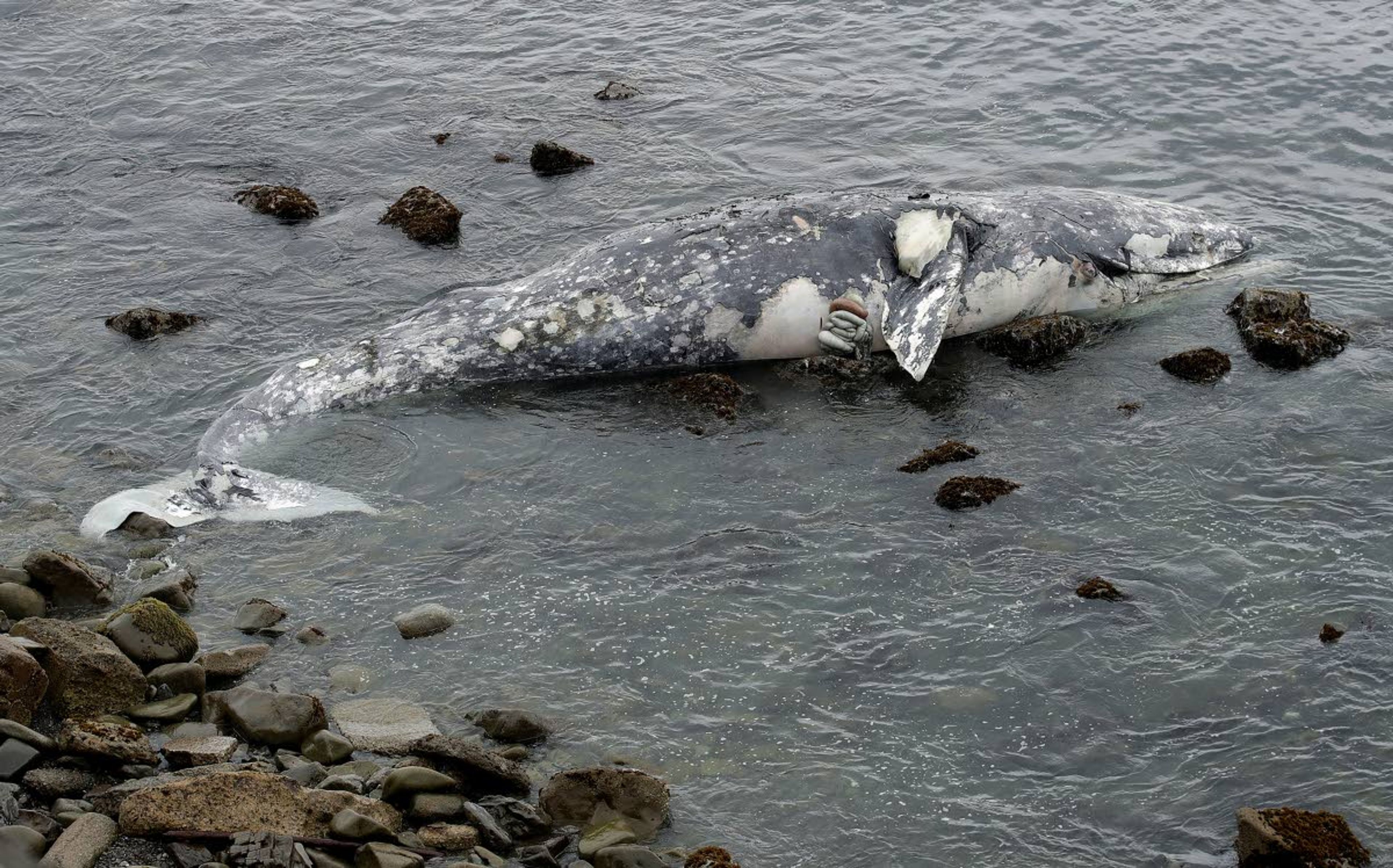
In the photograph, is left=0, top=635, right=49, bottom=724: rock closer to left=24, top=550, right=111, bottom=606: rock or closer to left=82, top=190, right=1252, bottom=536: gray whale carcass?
left=24, top=550, right=111, bottom=606: rock

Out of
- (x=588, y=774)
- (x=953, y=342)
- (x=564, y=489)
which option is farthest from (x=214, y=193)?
(x=588, y=774)

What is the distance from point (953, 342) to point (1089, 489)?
243 centimetres

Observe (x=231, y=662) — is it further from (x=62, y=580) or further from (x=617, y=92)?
(x=617, y=92)

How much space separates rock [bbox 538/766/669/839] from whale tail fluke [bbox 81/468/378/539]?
3.39 metres

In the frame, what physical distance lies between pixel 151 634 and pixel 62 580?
90 cm

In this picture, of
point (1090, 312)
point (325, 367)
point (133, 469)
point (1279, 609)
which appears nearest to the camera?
point (1279, 609)

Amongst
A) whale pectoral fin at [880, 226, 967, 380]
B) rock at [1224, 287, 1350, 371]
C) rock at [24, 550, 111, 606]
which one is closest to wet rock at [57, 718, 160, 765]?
rock at [24, 550, 111, 606]

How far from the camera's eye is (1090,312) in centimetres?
1198

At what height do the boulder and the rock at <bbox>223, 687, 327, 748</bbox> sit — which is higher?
the boulder

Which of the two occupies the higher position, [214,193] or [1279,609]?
[214,193]

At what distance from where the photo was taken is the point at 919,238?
11.7m

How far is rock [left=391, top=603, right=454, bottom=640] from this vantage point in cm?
852

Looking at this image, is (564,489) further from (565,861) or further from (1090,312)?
(1090,312)

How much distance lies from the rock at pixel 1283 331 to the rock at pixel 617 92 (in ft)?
26.4
